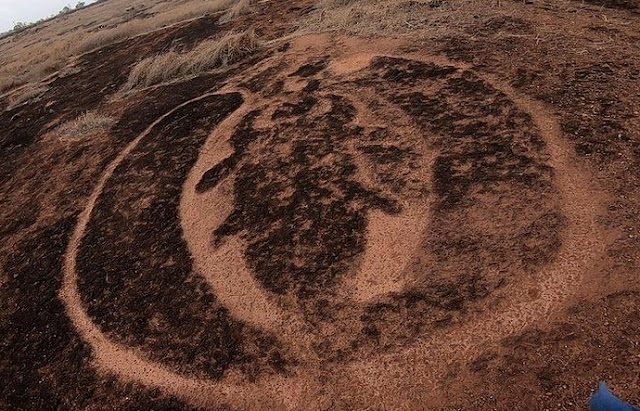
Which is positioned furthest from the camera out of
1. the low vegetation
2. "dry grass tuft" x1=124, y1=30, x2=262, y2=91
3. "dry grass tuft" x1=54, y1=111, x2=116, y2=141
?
the low vegetation

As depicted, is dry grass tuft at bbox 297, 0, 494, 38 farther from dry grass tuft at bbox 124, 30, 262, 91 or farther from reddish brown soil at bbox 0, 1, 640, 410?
dry grass tuft at bbox 124, 30, 262, 91

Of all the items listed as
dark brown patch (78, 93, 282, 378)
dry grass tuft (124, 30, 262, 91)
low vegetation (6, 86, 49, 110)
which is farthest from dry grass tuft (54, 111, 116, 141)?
low vegetation (6, 86, 49, 110)

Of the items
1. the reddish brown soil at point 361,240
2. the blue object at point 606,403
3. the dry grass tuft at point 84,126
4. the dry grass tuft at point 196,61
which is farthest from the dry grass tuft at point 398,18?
the blue object at point 606,403

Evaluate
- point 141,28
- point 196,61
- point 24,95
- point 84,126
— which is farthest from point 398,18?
point 141,28

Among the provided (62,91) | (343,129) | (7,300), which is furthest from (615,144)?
(62,91)

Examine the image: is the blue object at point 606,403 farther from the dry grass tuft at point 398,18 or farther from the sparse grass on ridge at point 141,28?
the sparse grass on ridge at point 141,28

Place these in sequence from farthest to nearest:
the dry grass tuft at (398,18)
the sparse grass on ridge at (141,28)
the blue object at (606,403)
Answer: the sparse grass on ridge at (141,28)
the dry grass tuft at (398,18)
the blue object at (606,403)

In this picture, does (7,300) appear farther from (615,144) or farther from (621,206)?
(615,144)
